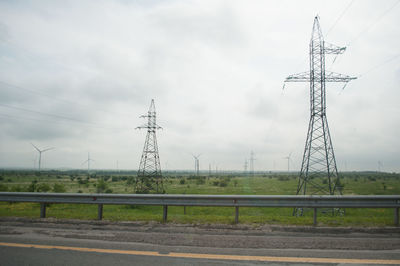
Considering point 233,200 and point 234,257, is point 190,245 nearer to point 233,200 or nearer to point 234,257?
point 234,257

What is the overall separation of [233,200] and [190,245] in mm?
2780

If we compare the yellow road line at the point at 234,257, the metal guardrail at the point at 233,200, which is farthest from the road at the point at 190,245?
the metal guardrail at the point at 233,200

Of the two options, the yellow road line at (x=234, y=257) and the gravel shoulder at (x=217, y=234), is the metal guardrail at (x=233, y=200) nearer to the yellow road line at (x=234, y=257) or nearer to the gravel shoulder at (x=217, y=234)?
the gravel shoulder at (x=217, y=234)

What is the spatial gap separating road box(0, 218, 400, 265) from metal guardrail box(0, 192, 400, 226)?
85 centimetres

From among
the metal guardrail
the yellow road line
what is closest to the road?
the yellow road line

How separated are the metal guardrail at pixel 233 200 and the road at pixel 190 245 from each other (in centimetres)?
85

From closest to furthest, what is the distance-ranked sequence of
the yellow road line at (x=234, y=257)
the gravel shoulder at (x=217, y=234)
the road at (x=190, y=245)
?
1. the yellow road line at (x=234, y=257)
2. the road at (x=190, y=245)
3. the gravel shoulder at (x=217, y=234)

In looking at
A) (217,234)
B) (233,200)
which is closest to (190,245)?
(217,234)

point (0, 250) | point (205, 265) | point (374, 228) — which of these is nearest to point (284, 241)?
point (205, 265)

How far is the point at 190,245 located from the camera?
645 centimetres

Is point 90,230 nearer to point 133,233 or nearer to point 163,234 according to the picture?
point 133,233

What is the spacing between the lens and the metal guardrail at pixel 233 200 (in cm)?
829

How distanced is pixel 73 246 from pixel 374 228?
8.39 m

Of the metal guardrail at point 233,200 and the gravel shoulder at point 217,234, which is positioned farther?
the metal guardrail at point 233,200
